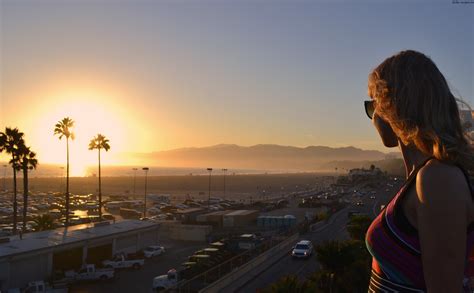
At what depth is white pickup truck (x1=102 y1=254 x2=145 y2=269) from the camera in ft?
91.9

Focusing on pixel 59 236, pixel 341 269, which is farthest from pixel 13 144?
pixel 341 269

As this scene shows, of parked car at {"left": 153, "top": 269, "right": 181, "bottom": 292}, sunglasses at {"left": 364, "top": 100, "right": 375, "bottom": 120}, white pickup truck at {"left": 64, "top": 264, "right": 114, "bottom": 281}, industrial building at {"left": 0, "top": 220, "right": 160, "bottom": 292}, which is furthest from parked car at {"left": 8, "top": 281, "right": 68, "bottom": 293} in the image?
sunglasses at {"left": 364, "top": 100, "right": 375, "bottom": 120}

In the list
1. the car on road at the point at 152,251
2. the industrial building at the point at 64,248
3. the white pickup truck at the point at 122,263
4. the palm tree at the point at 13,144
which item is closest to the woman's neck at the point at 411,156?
the industrial building at the point at 64,248

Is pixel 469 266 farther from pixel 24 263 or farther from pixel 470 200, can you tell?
pixel 24 263

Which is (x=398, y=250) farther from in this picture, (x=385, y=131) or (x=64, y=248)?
(x=64, y=248)

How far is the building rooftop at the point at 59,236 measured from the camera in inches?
935

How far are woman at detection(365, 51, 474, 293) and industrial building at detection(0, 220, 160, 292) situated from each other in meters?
24.0

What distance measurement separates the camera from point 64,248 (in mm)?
25766

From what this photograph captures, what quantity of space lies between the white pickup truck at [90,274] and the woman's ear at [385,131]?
25999 millimetres

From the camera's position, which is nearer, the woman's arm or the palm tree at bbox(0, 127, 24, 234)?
the woman's arm

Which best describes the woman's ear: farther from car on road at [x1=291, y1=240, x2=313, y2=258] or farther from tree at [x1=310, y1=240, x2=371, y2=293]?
car on road at [x1=291, y1=240, x2=313, y2=258]

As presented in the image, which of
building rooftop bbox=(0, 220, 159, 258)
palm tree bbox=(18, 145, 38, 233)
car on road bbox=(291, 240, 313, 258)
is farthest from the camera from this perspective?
palm tree bbox=(18, 145, 38, 233)

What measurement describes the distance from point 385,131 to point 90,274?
2610cm

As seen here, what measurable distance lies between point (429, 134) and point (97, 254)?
3068 cm
